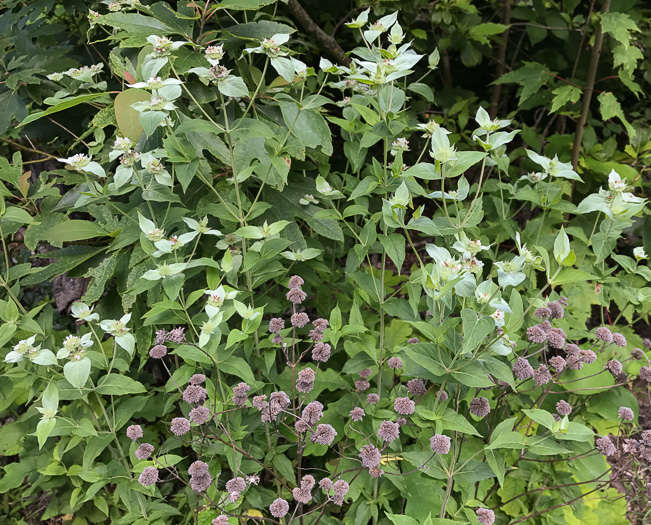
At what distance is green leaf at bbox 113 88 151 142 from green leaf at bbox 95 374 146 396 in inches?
26.1

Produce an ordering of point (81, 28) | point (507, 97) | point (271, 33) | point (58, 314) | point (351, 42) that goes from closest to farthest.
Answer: point (271, 33)
point (81, 28)
point (58, 314)
point (351, 42)
point (507, 97)

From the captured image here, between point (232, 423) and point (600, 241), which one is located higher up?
point (600, 241)

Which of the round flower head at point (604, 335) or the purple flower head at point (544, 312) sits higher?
the purple flower head at point (544, 312)

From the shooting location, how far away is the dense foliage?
1151 mm

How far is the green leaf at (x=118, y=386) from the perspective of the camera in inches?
50.6

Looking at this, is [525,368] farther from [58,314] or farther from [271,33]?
[58,314]

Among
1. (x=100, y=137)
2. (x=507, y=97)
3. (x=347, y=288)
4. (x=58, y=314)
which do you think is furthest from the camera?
(x=507, y=97)

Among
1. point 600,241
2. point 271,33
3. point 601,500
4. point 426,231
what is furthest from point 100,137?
point 601,500

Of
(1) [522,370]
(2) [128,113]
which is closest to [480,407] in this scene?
(1) [522,370]

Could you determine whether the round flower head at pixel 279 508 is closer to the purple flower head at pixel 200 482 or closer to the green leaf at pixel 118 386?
the purple flower head at pixel 200 482

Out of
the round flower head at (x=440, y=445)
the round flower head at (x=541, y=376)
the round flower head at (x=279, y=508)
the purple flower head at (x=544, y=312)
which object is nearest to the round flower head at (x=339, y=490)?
the round flower head at (x=279, y=508)

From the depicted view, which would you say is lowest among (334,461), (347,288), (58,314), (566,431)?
(58,314)

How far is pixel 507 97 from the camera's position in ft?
9.89

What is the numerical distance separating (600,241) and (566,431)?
551mm
